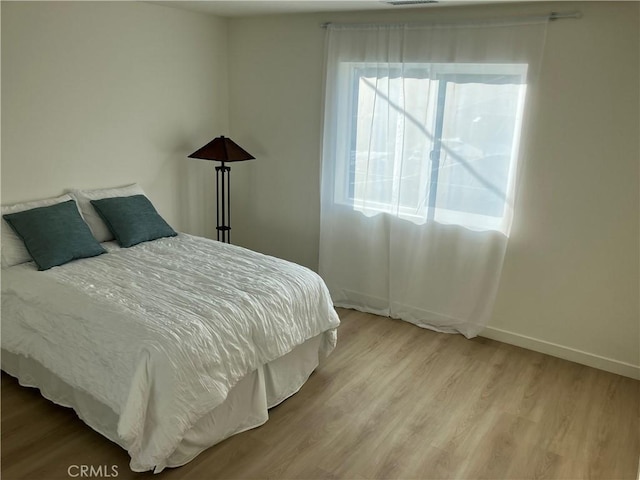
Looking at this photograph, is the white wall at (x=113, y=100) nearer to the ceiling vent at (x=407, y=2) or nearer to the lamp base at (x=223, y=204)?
the lamp base at (x=223, y=204)

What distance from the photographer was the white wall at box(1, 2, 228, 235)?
3348 mm

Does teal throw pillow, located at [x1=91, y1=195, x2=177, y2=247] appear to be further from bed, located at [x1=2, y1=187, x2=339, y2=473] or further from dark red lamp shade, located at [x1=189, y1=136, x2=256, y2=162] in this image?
dark red lamp shade, located at [x1=189, y1=136, x2=256, y2=162]

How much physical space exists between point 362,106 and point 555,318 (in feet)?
6.79

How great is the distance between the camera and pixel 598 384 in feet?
10.9

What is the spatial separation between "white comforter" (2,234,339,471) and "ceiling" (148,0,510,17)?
5.90 feet

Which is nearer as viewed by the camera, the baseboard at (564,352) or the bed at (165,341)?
the bed at (165,341)

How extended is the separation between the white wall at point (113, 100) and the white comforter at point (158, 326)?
2.65ft

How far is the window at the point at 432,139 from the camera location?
352cm

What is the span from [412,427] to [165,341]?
4.55 ft

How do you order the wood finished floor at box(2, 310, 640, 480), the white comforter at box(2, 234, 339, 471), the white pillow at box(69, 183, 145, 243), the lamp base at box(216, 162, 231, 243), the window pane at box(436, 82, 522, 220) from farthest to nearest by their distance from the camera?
the lamp base at box(216, 162, 231, 243) → the white pillow at box(69, 183, 145, 243) → the window pane at box(436, 82, 522, 220) → the wood finished floor at box(2, 310, 640, 480) → the white comforter at box(2, 234, 339, 471)

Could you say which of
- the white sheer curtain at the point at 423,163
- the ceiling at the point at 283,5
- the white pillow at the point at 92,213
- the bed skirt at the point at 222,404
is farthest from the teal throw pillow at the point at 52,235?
the white sheer curtain at the point at 423,163

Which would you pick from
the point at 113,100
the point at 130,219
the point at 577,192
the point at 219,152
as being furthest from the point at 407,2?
the point at 130,219

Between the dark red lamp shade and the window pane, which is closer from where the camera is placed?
the window pane

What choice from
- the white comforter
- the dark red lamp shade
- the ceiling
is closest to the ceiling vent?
the ceiling
